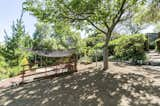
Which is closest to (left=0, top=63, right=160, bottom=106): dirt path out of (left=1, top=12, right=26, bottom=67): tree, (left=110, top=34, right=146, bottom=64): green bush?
(left=110, top=34, right=146, bottom=64): green bush

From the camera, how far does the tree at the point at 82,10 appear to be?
37.6 ft

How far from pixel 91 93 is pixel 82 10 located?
4.52 metres

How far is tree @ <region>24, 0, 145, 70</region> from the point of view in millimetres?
11445

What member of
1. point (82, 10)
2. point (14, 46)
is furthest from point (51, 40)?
point (82, 10)

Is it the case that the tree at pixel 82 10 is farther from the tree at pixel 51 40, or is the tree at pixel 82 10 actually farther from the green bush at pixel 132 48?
the tree at pixel 51 40

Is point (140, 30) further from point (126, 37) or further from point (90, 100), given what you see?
point (90, 100)

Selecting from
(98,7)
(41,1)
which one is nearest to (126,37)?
(98,7)

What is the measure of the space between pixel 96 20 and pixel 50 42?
57.4 ft

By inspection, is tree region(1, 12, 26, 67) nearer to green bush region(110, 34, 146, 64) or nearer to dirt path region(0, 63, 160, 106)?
green bush region(110, 34, 146, 64)

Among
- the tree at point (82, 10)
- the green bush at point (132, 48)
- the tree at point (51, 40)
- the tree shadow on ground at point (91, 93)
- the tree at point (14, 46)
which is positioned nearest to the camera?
the tree shadow on ground at point (91, 93)

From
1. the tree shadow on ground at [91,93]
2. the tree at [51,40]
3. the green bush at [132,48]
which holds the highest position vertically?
the tree at [51,40]

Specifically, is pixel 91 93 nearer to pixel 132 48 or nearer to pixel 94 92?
pixel 94 92

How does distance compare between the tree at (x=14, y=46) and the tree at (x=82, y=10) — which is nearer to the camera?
the tree at (x=82, y=10)

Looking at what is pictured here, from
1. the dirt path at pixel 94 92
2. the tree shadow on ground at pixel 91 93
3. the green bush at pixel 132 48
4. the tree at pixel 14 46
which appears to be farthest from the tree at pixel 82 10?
the tree at pixel 14 46
